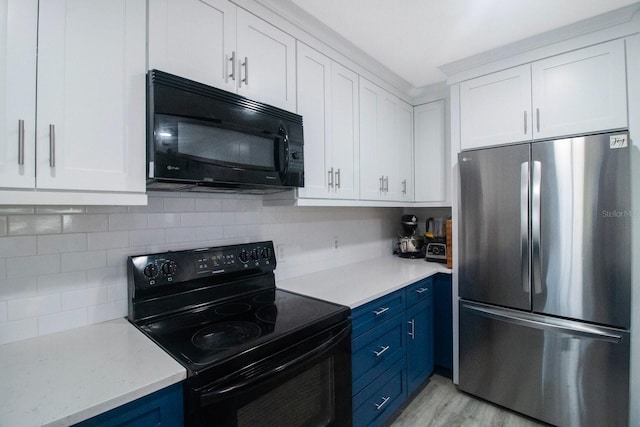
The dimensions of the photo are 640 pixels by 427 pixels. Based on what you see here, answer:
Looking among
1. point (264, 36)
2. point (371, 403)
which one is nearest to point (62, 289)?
point (264, 36)

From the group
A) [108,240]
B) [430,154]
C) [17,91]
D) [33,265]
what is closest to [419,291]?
[430,154]

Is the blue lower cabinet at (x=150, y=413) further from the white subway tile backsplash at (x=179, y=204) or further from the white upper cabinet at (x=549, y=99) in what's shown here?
the white upper cabinet at (x=549, y=99)

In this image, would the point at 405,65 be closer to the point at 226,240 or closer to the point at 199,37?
the point at 199,37

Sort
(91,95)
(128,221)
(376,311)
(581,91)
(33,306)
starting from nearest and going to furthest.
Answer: (91,95), (33,306), (128,221), (376,311), (581,91)

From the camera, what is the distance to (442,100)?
269 centimetres

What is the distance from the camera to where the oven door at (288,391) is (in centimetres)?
94

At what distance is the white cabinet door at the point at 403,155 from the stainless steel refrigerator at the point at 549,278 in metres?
0.53

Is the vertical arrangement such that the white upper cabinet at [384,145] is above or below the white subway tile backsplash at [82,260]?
above

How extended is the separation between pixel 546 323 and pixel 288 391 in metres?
1.70

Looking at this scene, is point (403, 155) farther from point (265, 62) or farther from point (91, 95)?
point (91, 95)

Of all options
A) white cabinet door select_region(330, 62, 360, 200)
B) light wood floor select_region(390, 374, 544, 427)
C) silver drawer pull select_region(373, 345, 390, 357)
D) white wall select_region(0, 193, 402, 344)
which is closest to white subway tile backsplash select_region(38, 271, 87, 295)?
white wall select_region(0, 193, 402, 344)

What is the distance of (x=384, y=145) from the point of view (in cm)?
244

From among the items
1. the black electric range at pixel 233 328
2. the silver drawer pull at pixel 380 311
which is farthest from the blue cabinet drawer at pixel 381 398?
the silver drawer pull at pixel 380 311

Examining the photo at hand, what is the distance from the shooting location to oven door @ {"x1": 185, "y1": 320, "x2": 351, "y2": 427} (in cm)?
94
